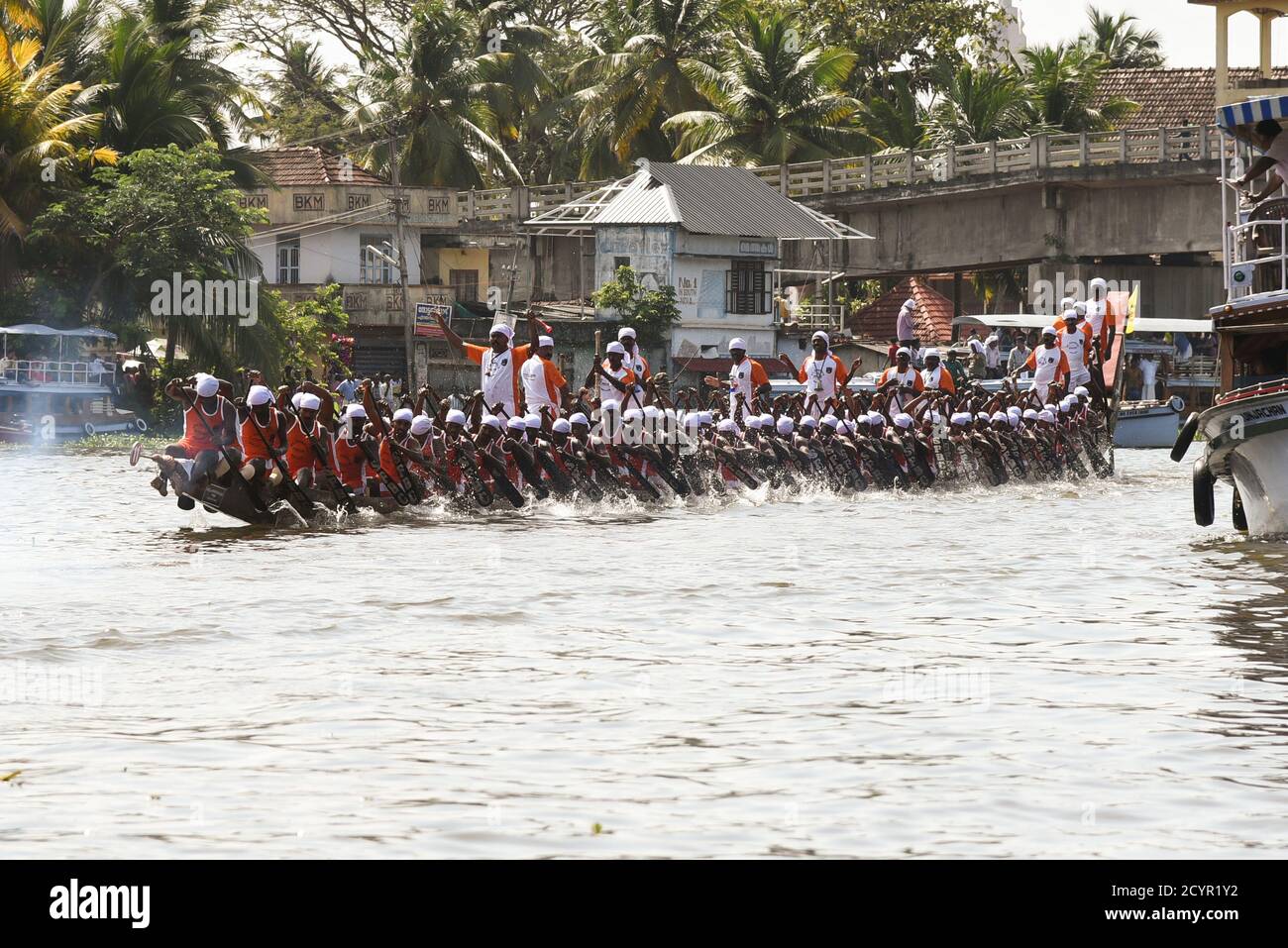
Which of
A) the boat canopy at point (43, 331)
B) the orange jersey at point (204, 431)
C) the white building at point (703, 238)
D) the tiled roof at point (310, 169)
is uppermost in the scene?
the tiled roof at point (310, 169)

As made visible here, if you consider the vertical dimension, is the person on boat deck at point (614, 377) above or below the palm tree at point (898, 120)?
below

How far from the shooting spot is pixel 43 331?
40.9 meters

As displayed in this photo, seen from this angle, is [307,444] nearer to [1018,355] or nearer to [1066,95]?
[1018,355]

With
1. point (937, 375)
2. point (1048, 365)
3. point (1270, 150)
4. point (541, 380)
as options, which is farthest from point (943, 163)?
point (1270, 150)

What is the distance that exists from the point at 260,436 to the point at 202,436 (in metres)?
0.67

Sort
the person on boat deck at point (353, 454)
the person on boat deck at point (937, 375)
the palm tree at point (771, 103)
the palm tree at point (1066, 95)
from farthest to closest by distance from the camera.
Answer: the palm tree at point (771, 103)
the palm tree at point (1066, 95)
the person on boat deck at point (937, 375)
the person on boat deck at point (353, 454)

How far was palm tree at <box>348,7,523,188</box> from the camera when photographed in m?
57.2

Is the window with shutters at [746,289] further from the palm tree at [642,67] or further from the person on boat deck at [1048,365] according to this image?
the person on boat deck at [1048,365]

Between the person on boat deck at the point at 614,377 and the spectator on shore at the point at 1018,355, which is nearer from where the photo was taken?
the person on boat deck at the point at 614,377

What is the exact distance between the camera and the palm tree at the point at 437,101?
5716cm

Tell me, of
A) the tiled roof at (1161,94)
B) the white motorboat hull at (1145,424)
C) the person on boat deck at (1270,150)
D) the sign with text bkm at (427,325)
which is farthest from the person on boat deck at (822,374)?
the tiled roof at (1161,94)

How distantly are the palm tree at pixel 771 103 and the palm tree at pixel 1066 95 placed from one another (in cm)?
497

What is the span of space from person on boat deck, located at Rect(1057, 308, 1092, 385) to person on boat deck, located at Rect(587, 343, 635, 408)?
9.37 meters
